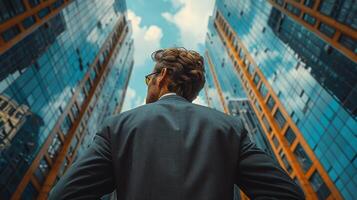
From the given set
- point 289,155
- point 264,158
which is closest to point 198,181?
point 264,158

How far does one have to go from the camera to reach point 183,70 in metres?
2.60

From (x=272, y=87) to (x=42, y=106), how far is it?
31172mm

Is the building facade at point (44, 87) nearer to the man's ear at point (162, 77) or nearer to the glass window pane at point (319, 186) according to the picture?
the man's ear at point (162, 77)

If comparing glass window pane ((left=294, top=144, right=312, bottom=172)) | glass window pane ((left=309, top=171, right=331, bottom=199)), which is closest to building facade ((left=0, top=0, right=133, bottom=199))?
glass window pane ((left=309, top=171, right=331, bottom=199))

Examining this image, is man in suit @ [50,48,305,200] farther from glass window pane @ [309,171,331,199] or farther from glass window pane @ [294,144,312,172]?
glass window pane @ [294,144,312,172]

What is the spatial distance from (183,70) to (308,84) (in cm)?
3219

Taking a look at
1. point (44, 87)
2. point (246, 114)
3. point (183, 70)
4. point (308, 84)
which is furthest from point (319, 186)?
point (246, 114)

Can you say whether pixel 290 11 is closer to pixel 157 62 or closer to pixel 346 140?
pixel 346 140

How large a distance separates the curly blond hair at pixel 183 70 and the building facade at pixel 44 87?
24.6 meters

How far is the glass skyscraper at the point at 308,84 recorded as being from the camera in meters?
25.1

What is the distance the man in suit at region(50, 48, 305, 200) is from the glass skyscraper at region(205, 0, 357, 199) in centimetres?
2608

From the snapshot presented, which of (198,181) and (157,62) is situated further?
(157,62)

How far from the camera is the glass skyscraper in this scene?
2508 cm

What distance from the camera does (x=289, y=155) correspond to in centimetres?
3534
